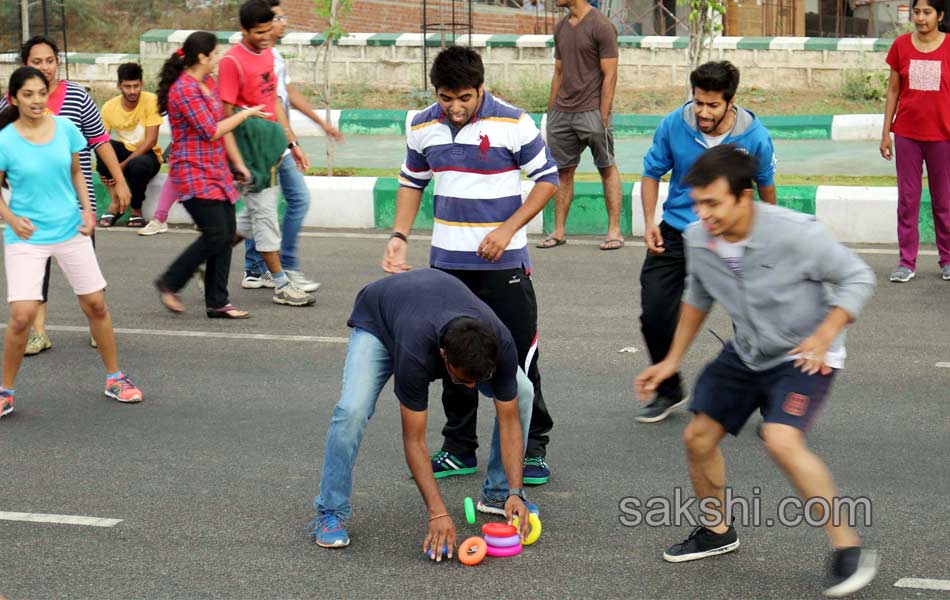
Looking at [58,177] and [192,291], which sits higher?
[58,177]

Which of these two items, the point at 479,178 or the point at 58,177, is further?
the point at 58,177

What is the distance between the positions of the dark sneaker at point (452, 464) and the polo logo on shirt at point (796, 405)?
1.78m

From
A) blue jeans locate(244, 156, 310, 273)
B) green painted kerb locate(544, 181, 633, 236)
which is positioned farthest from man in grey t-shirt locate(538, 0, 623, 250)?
blue jeans locate(244, 156, 310, 273)

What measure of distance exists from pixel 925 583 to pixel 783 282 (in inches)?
45.3

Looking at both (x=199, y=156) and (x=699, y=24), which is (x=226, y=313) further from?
(x=699, y=24)

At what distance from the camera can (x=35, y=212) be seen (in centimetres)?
656

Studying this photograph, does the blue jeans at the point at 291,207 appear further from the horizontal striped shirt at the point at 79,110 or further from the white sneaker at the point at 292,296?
the horizontal striped shirt at the point at 79,110

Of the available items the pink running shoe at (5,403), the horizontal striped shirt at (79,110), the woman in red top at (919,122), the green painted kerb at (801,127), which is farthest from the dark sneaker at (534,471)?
the green painted kerb at (801,127)

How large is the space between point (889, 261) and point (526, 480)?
5223 mm

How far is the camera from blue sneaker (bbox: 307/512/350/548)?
4922mm

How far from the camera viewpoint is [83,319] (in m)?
8.67

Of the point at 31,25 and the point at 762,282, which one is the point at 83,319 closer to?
the point at 762,282

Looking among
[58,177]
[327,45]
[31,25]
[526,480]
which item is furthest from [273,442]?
[31,25]

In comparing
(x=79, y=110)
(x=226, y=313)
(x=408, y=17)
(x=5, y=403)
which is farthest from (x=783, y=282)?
(x=408, y=17)
